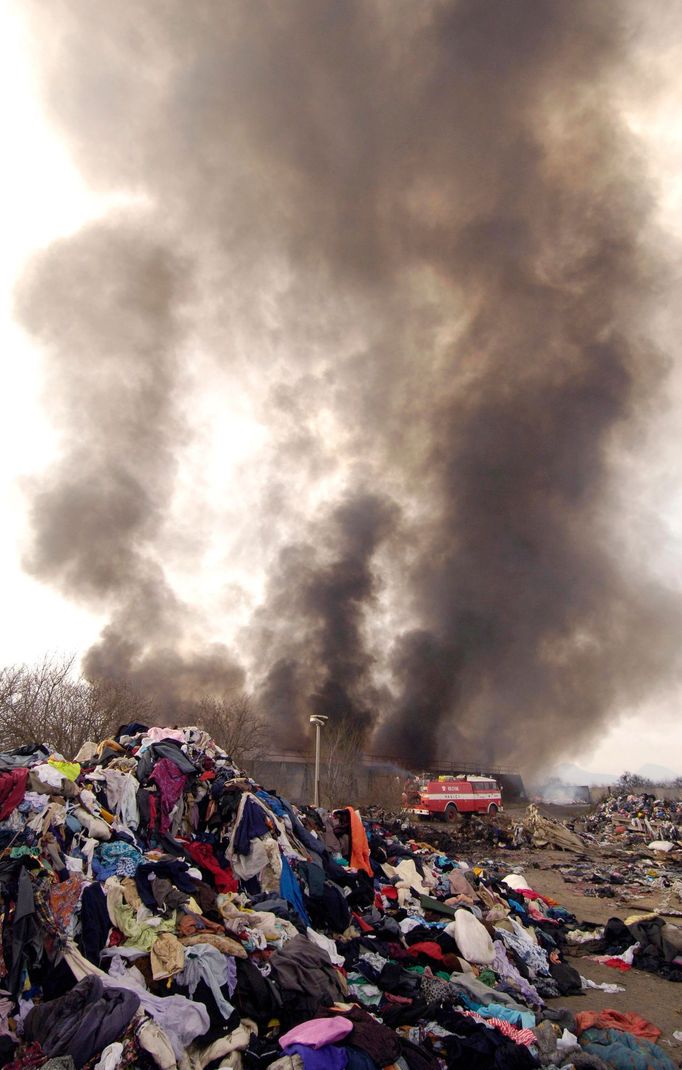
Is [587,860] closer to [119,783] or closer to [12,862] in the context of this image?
[119,783]

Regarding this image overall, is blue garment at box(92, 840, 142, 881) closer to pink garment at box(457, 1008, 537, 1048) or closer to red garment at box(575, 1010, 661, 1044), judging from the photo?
pink garment at box(457, 1008, 537, 1048)

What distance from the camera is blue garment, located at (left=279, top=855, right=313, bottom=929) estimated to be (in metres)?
7.74

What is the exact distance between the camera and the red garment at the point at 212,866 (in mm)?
7570

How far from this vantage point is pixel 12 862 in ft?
17.7

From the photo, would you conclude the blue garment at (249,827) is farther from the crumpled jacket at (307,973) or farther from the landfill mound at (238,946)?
the crumpled jacket at (307,973)

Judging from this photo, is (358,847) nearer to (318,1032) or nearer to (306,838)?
(306,838)

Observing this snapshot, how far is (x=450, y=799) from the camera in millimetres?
26531

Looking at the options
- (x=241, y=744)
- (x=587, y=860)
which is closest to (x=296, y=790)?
(x=241, y=744)

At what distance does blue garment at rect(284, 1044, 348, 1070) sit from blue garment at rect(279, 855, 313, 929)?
3.29m

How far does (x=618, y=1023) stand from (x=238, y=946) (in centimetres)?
400

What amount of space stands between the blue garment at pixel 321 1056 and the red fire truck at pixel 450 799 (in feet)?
76.1

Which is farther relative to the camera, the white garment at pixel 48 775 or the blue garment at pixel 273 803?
the blue garment at pixel 273 803

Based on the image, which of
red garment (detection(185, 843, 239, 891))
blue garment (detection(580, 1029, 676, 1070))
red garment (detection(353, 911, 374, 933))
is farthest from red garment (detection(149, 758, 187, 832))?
blue garment (detection(580, 1029, 676, 1070))

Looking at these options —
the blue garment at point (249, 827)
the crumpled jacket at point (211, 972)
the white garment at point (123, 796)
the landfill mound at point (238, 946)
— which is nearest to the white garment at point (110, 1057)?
the landfill mound at point (238, 946)
